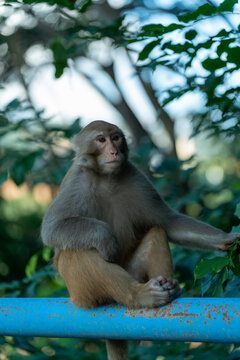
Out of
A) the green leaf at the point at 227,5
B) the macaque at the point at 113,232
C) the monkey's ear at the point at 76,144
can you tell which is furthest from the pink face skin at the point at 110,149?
the green leaf at the point at 227,5

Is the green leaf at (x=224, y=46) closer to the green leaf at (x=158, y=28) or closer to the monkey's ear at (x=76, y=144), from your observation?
the green leaf at (x=158, y=28)

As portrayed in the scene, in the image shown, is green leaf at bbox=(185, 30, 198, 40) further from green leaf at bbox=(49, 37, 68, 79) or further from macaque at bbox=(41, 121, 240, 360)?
macaque at bbox=(41, 121, 240, 360)

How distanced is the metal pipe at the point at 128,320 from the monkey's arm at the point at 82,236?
53cm

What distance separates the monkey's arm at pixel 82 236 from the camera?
324 centimetres

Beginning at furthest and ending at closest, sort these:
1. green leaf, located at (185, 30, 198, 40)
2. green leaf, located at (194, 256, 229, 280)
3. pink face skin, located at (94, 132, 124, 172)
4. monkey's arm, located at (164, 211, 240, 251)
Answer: pink face skin, located at (94, 132, 124, 172) → monkey's arm, located at (164, 211, 240, 251) → green leaf, located at (185, 30, 198, 40) → green leaf, located at (194, 256, 229, 280)

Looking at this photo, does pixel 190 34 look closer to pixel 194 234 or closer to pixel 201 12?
pixel 201 12

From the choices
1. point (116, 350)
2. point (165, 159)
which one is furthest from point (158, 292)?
point (165, 159)

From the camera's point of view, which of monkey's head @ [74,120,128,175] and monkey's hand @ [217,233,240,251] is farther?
monkey's head @ [74,120,128,175]

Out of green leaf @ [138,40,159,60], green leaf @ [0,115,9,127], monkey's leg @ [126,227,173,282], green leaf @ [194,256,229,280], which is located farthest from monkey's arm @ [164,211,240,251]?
green leaf @ [0,115,9,127]

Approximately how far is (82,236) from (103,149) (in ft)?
2.79

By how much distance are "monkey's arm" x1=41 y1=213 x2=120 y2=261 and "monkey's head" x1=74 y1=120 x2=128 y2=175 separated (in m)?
0.54

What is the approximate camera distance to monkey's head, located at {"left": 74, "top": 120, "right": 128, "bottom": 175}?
3807mm

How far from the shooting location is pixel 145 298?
288 centimetres

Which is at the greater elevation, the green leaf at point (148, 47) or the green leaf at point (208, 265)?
the green leaf at point (148, 47)
